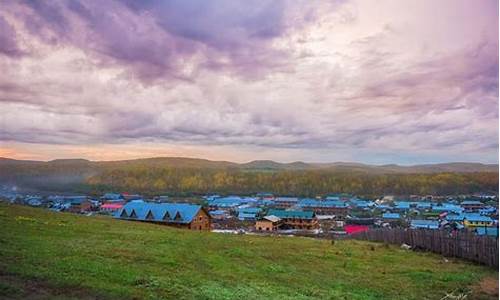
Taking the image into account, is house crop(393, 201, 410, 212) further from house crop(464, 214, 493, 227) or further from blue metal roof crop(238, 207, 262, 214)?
blue metal roof crop(238, 207, 262, 214)

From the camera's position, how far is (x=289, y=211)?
127 ft

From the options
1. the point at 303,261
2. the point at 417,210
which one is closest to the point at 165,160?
the point at 303,261

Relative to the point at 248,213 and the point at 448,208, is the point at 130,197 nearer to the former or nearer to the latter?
the point at 248,213

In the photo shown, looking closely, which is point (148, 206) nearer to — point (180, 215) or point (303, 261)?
point (180, 215)

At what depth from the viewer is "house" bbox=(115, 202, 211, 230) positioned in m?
23.6

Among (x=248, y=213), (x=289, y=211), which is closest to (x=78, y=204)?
(x=248, y=213)

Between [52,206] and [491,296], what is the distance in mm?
19348

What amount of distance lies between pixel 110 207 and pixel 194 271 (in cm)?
1623

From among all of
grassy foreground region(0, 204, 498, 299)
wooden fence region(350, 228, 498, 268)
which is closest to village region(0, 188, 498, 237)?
wooden fence region(350, 228, 498, 268)

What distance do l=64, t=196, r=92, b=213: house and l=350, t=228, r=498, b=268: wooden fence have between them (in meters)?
15.3

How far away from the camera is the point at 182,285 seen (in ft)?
22.2

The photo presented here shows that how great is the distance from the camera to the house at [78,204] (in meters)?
19.7

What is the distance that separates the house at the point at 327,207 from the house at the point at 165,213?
26433 mm

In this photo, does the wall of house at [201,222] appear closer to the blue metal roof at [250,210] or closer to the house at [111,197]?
the house at [111,197]
